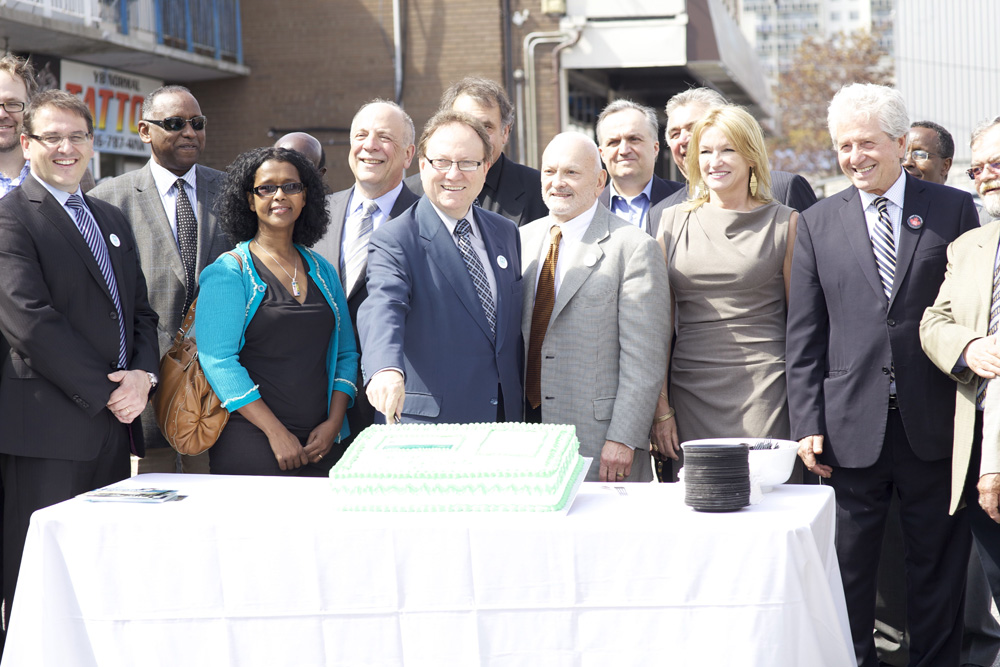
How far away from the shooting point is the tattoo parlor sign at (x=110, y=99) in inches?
→ 498

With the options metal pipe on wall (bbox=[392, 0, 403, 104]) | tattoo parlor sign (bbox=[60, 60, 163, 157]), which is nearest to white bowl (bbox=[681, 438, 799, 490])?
tattoo parlor sign (bbox=[60, 60, 163, 157])

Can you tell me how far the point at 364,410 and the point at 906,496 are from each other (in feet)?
6.60

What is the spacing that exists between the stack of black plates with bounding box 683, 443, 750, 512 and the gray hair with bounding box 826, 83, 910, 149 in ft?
4.75

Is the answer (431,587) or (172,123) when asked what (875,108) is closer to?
(431,587)

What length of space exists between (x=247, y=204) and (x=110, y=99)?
10.8 metres

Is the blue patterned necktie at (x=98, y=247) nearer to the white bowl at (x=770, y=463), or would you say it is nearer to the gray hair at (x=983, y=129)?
the white bowl at (x=770, y=463)

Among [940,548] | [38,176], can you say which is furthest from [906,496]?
[38,176]

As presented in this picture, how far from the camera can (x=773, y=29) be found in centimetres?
12769

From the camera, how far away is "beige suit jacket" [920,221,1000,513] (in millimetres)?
3102

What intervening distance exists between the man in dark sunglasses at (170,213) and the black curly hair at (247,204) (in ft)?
1.58

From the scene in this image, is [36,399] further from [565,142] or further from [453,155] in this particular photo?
[565,142]

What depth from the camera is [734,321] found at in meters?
3.50

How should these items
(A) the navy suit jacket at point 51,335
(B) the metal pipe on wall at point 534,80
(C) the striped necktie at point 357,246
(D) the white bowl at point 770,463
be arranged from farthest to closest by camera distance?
(B) the metal pipe on wall at point 534,80 < (C) the striped necktie at point 357,246 < (A) the navy suit jacket at point 51,335 < (D) the white bowl at point 770,463

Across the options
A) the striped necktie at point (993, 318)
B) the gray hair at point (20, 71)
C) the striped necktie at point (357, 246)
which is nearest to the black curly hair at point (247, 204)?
the striped necktie at point (357, 246)
